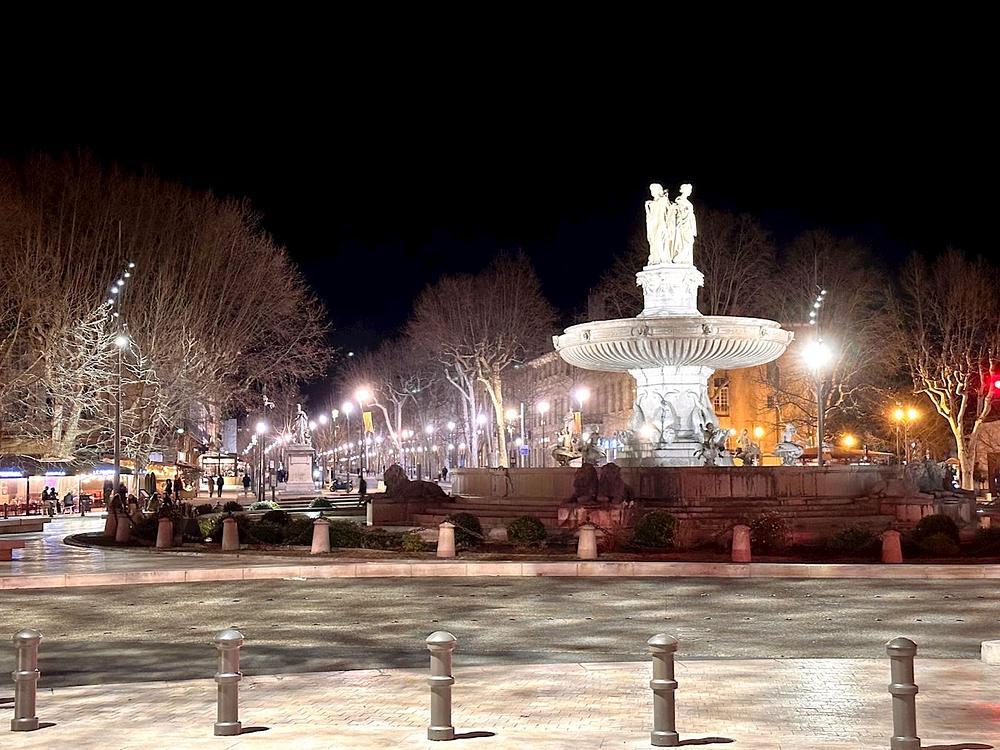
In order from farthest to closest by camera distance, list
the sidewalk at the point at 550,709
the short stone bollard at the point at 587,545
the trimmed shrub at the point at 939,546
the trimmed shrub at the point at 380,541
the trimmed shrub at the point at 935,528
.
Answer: the trimmed shrub at the point at 380,541
the trimmed shrub at the point at 935,528
the trimmed shrub at the point at 939,546
the short stone bollard at the point at 587,545
the sidewalk at the point at 550,709

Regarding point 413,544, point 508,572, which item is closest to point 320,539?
point 413,544

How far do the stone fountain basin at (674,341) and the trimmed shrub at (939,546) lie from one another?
9971mm

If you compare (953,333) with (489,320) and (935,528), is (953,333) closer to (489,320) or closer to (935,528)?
(489,320)

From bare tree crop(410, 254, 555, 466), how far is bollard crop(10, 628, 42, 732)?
Answer: 51434 mm

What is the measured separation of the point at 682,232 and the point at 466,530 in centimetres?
1383

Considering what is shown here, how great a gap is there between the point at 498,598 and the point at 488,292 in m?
44.7

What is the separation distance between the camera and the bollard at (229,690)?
7.14m

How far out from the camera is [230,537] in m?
23.6

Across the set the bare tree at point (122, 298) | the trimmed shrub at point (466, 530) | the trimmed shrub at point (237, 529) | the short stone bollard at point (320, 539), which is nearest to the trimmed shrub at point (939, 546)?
the trimmed shrub at point (466, 530)

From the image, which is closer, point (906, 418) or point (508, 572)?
point (508, 572)

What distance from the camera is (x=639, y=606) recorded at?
15000 millimetres

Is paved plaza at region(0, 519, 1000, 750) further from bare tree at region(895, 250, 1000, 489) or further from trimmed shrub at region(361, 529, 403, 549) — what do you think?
bare tree at region(895, 250, 1000, 489)

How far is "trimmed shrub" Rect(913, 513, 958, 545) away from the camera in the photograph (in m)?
21.2

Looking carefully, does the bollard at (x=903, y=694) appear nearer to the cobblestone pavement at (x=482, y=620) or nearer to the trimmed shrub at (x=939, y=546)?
the cobblestone pavement at (x=482, y=620)
